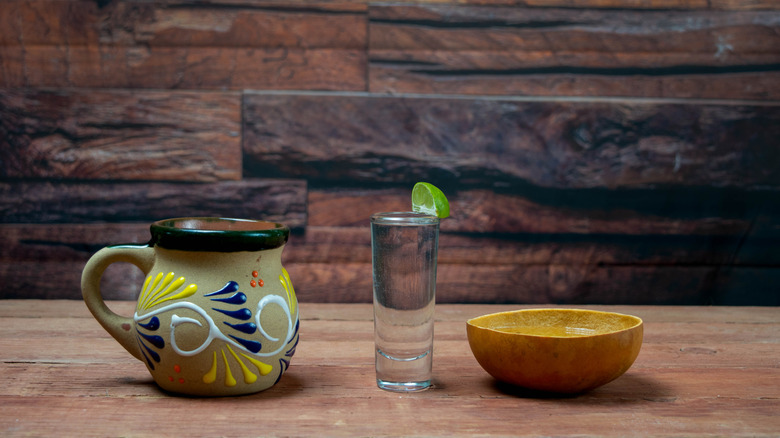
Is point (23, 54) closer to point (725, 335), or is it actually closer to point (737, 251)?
point (725, 335)

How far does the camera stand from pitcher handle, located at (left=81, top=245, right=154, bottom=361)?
2.33 feet

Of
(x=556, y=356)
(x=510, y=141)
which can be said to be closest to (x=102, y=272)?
(x=556, y=356)

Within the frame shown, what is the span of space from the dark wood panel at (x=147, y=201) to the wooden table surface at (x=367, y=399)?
15.9 inches

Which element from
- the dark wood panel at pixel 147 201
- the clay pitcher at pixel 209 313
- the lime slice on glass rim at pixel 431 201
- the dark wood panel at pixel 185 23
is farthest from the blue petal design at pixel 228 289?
the dark wood panel at pixel 185 23

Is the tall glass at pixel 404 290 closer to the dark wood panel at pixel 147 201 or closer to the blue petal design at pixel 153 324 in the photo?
the blue petal design at pixel 153 324

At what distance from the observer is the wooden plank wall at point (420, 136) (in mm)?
1370

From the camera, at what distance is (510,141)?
1.42 meters

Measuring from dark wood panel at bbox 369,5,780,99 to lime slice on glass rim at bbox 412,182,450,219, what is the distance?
69 cm

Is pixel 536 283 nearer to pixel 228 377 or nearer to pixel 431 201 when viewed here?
pixel 431 201

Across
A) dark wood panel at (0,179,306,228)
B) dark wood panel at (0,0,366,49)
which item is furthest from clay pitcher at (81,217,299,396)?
dark wood panel at (0,0,366,49)

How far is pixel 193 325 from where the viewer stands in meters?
0.66

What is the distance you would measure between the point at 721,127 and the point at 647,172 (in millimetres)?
189

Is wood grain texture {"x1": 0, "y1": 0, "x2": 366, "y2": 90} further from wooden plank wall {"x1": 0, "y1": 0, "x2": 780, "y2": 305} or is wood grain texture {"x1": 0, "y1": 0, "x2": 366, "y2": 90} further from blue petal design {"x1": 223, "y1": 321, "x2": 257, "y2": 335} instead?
blue petal design {"x1": 223, "y1": 321, "x2": 257, "y2": 335}

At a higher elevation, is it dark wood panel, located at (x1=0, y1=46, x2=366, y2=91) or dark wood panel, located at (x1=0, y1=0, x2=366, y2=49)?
dark wood panel, located at (x1=0, y1=0, x2=366, y2=49)
